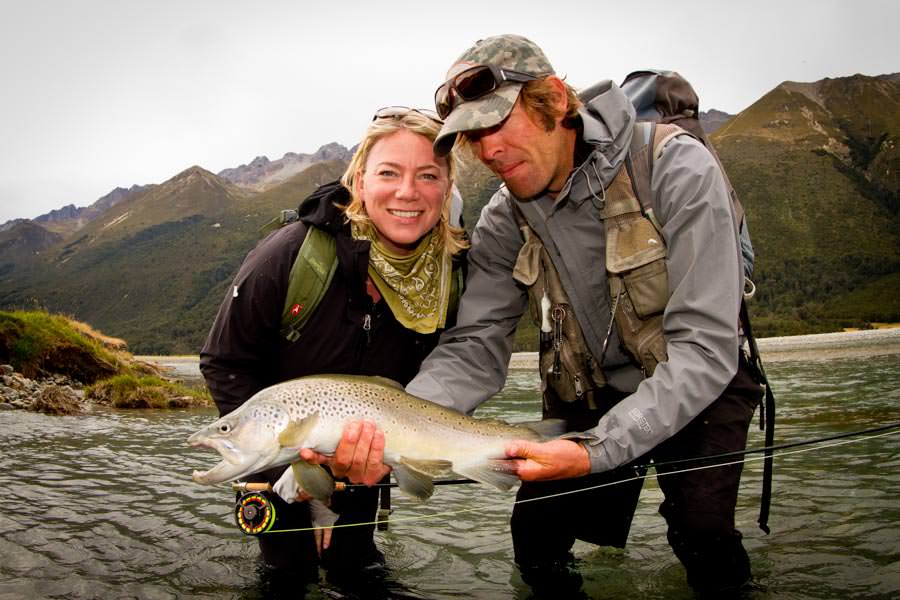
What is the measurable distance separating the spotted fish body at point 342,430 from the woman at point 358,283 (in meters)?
0.57

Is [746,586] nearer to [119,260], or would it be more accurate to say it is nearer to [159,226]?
[119,260]

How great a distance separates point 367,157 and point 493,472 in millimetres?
1900

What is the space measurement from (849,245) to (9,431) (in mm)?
87816

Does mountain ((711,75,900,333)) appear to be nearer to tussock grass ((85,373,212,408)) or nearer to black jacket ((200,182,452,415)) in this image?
tussock grass ((85,373,212,408))

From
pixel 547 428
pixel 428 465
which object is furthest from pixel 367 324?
pixel 547 428

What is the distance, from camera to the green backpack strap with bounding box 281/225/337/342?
11.8 feet

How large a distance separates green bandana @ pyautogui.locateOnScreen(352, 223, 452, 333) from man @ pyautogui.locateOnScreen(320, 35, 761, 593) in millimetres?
215

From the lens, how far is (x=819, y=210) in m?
82.6

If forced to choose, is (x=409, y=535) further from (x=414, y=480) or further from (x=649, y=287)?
(x=649, y=287)

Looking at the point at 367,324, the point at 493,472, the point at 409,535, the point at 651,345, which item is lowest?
the point at 409,535

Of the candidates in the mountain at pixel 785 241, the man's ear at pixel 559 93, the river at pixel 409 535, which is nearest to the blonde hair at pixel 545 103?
the man's ear at pixel 559 93

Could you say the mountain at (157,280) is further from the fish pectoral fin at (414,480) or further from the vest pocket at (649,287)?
the vest pocket at (649,287)

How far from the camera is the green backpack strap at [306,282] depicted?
3609mm

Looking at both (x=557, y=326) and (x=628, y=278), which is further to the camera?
(x=557, y=326)
